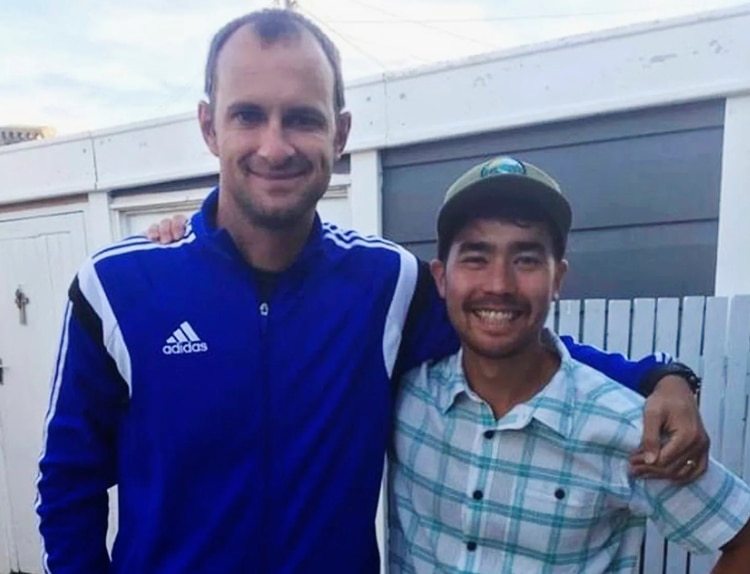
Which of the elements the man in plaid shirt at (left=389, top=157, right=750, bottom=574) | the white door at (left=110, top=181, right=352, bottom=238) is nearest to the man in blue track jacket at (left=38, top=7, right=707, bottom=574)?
the man in plaid shirt at (left=389, top=157, right=750, bottom=574)

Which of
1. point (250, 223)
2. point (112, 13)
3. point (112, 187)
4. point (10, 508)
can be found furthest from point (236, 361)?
point (112, 13)

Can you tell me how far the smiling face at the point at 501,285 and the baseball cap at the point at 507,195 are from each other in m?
0.03

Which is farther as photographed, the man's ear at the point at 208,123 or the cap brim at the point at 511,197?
the man's ear at the point at 208,123

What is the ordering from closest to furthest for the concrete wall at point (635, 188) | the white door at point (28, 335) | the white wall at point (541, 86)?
the white wall at point (541, 86), the concrete wall at point (635, 188), the white door at point (28, 335)

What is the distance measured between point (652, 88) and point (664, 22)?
20 cm

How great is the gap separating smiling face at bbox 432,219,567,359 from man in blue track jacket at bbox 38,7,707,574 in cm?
21

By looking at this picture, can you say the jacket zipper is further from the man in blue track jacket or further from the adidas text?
the adidas text

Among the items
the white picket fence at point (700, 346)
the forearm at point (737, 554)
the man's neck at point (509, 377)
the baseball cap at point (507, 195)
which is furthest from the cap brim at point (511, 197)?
the white picket fence at point (700, 346)

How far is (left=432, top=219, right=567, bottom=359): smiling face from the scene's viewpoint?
3.88 ft

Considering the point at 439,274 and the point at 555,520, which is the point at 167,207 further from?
the point at 555,520

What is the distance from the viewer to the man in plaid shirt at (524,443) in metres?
1.15

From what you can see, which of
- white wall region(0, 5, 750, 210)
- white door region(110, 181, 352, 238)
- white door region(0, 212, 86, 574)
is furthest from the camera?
white door region(0, 212, 86, 574)

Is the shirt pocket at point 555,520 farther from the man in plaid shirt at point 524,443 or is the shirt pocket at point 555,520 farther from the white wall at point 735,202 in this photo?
the white wall at point 735,202

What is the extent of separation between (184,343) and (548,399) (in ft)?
2.34
